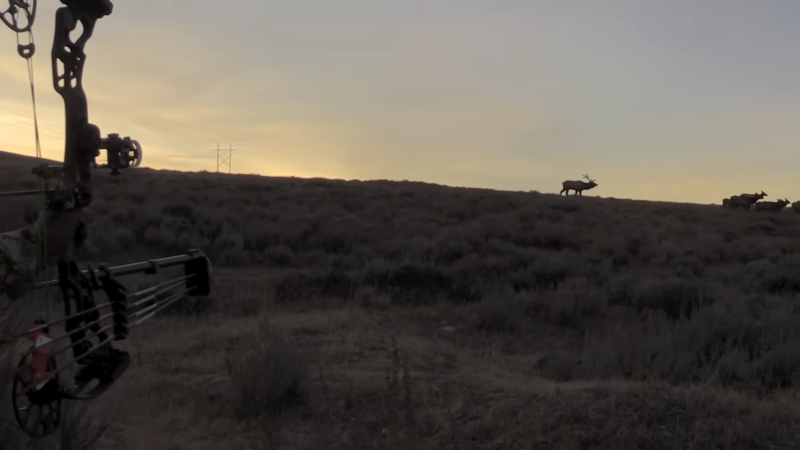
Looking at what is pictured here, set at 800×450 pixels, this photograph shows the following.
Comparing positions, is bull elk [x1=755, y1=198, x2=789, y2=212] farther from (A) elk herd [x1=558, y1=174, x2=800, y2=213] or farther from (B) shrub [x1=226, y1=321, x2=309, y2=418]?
(B) shrub [x1=226, y1=321, x2=309, y2=418]

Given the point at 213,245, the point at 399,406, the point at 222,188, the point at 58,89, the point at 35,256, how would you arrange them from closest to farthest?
the point at 35,256 → the point at 58,89 → the point at 399,406 → the point at 213,245 → the point at 222,188

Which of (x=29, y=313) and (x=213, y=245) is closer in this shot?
(x=29, y=313)

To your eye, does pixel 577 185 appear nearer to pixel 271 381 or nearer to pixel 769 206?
pixel 769 206

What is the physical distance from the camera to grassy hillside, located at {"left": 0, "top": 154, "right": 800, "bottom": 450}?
5469 millimetres

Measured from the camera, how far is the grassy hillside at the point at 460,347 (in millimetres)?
5469

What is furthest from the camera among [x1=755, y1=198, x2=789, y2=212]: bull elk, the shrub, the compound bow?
[x1=755, y1=198, x2=789, y2=212]: bull elk

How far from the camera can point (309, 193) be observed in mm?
36531

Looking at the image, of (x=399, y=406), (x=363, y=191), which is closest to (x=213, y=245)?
(x=399, y=406)

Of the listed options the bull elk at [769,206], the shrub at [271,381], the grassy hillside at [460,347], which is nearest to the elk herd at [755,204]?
the bull elk at [769,206]

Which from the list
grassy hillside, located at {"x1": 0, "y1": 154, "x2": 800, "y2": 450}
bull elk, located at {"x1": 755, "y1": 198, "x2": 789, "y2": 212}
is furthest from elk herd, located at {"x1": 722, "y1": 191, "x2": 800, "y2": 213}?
grassy hillside, located at {"x1": 0, "y1": 154, "x2": 800, "y2": 450}

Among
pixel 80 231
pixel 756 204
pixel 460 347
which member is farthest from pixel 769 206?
pixel 80 231

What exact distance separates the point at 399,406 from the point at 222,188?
31576 millimetres

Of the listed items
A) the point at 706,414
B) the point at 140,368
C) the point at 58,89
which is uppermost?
the point at 58,89

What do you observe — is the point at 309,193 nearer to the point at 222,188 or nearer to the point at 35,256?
the point at 222,188
